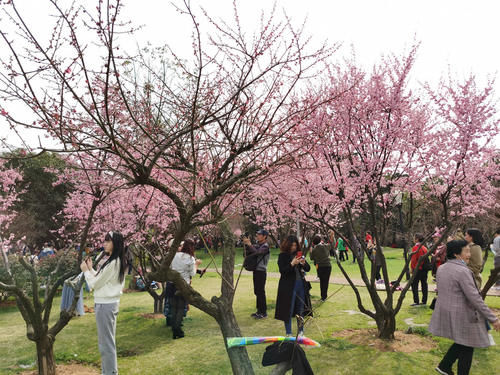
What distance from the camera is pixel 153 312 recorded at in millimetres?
9234

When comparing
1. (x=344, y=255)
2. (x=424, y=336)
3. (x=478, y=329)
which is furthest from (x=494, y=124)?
(x=344, y=255)

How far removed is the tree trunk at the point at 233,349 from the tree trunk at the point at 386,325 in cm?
332

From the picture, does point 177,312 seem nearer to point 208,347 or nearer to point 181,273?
point 181,273

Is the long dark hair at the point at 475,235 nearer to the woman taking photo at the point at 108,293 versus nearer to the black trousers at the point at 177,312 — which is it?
the black trousers at the point at 177,312

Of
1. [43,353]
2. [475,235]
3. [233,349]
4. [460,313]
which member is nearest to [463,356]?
[460,313]

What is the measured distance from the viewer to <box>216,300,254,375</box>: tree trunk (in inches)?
131

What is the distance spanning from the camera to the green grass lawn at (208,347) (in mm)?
5070

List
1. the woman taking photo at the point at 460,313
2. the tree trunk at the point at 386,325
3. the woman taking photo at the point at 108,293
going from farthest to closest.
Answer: the tree trunk at the point at 386,325 < the woman taking photo at the point at 108,293 < the woman taking photo at the point at 460,313

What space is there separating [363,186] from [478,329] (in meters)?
2.79

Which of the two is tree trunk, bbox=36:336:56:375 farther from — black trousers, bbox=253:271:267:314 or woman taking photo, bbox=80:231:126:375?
black trousers, bbox=253:271:267:314

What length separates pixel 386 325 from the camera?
5.92m

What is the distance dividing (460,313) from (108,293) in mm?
4264

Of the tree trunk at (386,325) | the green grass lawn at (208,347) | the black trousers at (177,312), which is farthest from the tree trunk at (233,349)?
the black trousers at (177,312)

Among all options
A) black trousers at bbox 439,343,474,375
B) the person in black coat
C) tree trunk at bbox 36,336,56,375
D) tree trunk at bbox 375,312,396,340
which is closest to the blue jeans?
the person in black coat
